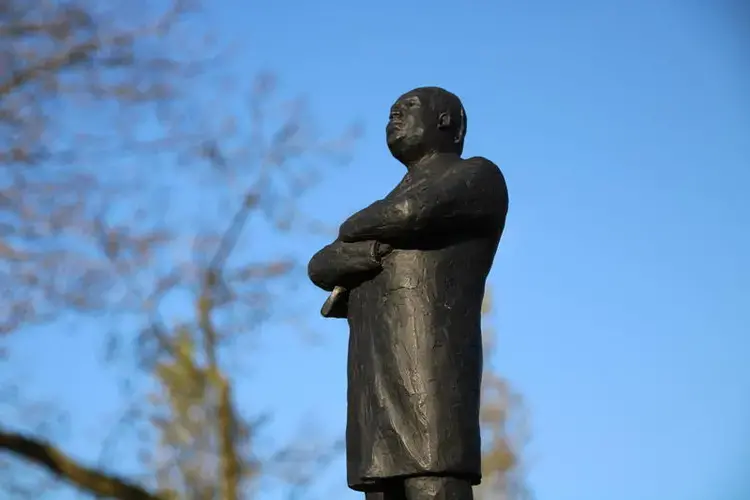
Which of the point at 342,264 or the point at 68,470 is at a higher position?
the point at 342,264

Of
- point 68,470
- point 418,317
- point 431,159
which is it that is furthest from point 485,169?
point 68,470

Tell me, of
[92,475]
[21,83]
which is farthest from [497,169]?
[21,83]

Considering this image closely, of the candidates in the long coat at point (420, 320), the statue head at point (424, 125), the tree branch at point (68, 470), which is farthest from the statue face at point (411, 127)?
the tree branch at point (68, 470)

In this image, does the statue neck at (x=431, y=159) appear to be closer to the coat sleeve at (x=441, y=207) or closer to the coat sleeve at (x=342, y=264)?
the coat sleeve at (x=441, y=207)

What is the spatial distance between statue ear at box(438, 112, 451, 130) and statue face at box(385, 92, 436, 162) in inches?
1.1

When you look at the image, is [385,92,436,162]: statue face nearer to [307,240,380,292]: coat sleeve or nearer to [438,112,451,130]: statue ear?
[438,112,451,130]: statue ear

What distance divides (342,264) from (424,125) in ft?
2.19

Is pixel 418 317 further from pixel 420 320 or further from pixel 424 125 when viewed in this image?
pixel 424 125

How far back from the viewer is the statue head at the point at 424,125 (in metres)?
4.27

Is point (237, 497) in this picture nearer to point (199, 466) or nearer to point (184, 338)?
point (199, 466)

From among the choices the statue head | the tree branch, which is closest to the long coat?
the statue head

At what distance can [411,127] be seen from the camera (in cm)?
428

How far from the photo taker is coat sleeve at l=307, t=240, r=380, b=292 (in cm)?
407

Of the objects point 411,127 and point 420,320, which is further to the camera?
point 411,127
